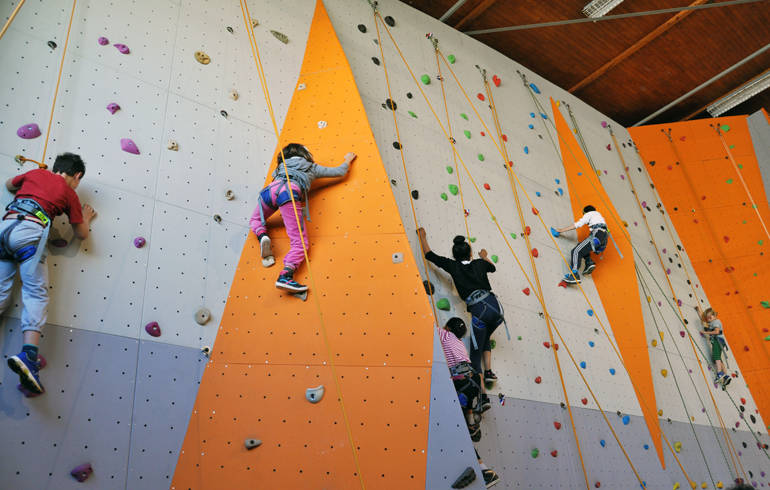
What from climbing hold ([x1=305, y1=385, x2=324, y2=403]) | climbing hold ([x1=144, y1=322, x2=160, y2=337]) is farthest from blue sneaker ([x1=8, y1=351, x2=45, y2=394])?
climbing hold ([x1=305, y1=385, x2=324, y2=403])

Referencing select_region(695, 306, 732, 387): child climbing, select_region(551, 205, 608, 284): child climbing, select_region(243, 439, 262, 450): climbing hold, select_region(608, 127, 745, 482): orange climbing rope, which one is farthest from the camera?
select_region(695, 306, 732, 387): child climbing

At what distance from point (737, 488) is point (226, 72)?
311cm

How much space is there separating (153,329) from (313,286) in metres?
0.76

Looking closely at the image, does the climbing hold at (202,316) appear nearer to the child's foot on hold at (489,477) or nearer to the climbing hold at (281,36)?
the child's foot on hold at (489,477)

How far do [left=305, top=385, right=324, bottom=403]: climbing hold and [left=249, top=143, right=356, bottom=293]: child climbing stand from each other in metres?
0.49

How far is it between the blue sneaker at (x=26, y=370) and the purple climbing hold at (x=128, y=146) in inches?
43.3

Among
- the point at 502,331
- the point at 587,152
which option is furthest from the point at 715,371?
the point at 502,331

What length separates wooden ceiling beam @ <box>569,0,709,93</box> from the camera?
18.1ft

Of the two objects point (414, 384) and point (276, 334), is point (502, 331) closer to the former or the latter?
point (414, 384)

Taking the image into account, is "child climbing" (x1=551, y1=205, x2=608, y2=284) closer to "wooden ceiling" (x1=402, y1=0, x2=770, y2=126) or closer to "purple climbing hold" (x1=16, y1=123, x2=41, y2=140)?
"wooden ceiling" (x1=402, y1=0, x2=770, y2=126)

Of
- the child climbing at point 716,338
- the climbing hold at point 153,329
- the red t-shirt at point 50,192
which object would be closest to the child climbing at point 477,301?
the climbing hold at point 153,329

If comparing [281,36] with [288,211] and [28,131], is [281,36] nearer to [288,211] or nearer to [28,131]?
[288,211]

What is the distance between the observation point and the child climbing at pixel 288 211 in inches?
108

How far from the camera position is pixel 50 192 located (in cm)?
221
